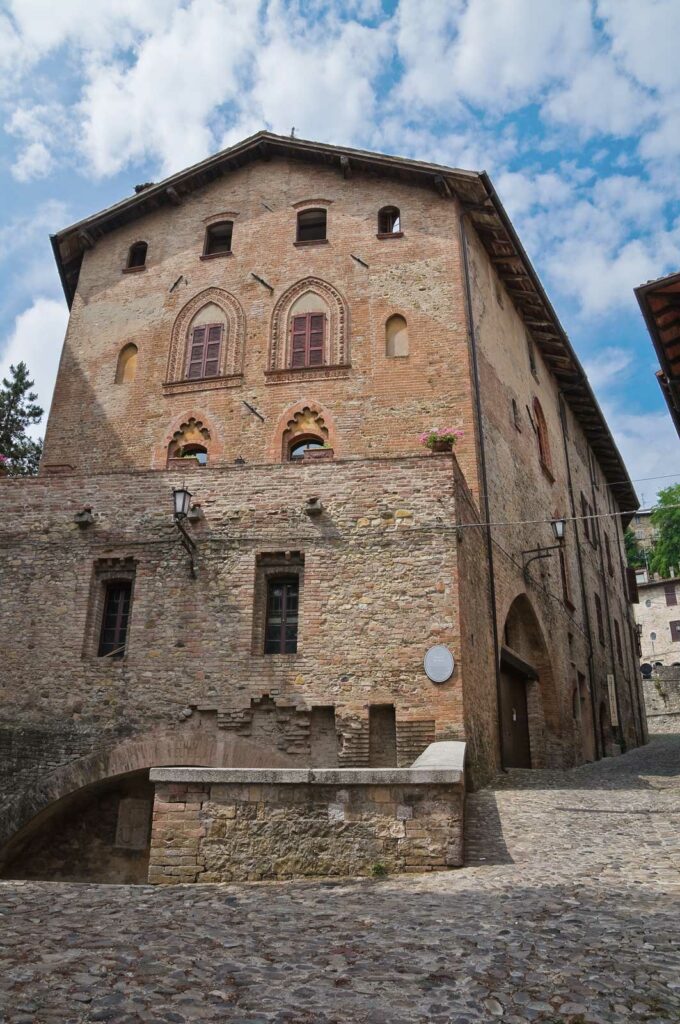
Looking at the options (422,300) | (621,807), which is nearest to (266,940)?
(621,807)

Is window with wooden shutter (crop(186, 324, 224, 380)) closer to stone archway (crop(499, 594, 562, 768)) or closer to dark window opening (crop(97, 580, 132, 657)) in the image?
dark window opening (crop(97, 580, 132, 657))

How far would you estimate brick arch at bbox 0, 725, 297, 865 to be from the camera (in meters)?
11.9

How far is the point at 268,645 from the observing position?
41.3 ft

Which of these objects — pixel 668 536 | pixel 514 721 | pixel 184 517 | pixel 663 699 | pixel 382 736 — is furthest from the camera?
pixel 668 536

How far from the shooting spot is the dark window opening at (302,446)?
16875mm

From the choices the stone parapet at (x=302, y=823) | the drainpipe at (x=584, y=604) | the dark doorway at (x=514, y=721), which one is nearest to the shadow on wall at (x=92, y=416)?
the dark doorway at (x=514, y=721)

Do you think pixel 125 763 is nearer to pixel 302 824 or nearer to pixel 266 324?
pixel 302 824

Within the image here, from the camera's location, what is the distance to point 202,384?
58.7ft

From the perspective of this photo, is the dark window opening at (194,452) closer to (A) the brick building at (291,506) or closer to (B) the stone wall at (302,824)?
(A) the brick building at (291,506)

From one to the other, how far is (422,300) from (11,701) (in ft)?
37.5

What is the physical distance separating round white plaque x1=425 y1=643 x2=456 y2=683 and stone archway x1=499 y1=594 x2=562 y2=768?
3970 millimetres

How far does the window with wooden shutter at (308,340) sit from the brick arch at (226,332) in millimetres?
1204

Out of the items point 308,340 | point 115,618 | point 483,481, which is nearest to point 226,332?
point 308,340

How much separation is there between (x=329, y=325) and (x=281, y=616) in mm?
7780
